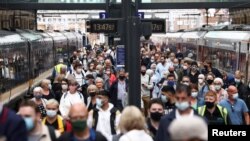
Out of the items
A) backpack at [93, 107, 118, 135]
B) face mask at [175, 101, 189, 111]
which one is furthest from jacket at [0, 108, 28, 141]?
backpack at [93, 107, 118, 135]

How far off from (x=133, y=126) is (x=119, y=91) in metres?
8.13

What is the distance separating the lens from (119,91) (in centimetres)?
1523

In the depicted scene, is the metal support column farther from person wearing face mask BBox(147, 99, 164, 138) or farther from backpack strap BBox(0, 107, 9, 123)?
backpack strap BBox(0, 107, 9, 123)

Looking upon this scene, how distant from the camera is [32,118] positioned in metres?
6.68

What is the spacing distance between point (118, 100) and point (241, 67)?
328 inches

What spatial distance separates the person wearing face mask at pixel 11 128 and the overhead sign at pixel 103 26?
20.7 ft

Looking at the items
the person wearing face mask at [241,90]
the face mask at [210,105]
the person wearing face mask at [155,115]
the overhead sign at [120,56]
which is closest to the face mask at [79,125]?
the person wearing face mask at [155,115]

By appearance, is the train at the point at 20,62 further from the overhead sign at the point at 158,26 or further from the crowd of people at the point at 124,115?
the overhead sign at the point at 158,26

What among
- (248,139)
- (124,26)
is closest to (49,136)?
(248,139)

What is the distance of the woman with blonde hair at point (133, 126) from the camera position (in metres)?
6.94

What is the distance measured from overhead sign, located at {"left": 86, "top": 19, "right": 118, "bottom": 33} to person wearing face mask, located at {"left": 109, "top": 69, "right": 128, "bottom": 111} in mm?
2533

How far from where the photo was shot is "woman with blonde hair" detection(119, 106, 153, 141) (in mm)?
6943

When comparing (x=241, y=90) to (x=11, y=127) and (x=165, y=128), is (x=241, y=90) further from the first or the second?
(x=11, y=127)

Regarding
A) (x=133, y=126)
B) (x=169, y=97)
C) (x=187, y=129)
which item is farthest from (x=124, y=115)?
(x=169, y=97)
